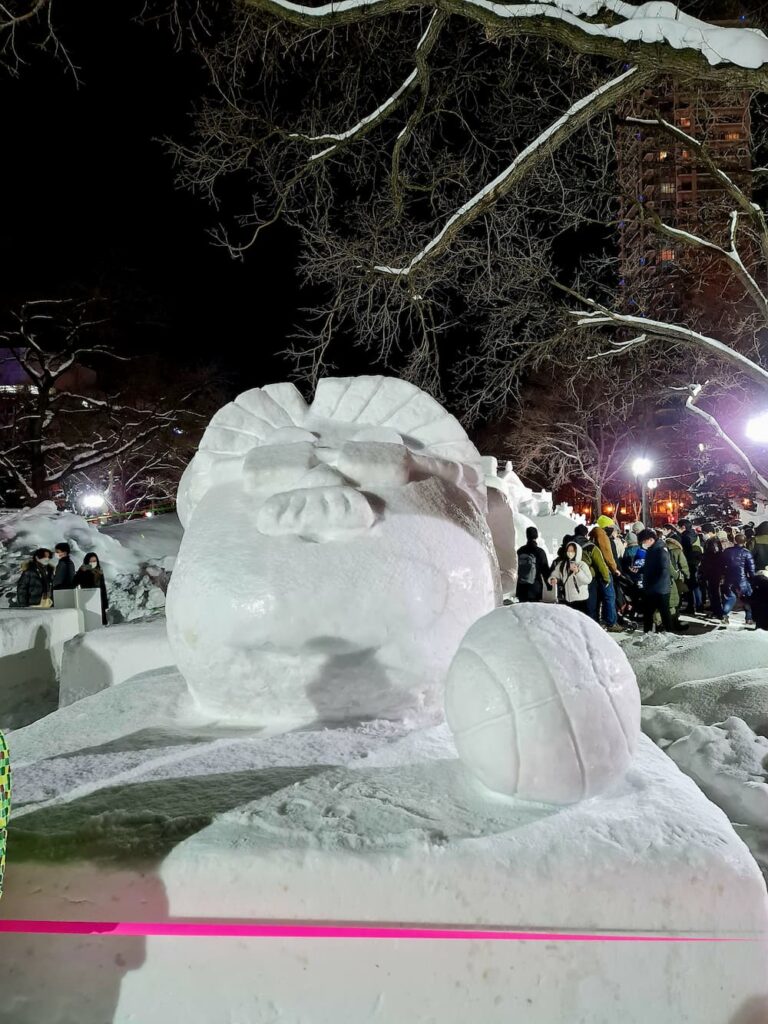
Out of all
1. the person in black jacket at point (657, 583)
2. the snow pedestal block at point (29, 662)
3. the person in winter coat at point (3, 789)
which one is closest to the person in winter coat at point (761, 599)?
the person in black jacket at point (657, 583)

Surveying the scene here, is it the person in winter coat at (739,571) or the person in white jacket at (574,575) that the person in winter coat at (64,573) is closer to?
the person in white jacket at (574,575)

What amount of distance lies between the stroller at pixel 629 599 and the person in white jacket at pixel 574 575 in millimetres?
2150

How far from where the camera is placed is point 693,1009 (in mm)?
2006

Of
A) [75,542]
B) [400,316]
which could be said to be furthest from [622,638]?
[75,542]

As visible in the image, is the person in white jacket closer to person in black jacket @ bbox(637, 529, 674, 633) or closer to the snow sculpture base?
person in black jacket @ bbox(637, 529, 674, 633)

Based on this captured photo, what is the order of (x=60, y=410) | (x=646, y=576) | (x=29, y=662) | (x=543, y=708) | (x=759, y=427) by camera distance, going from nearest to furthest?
(x=543, y=708) < (x=29, y=662) < (x=646, y=576) < (x=759, y=427) < (x=60, y=410)

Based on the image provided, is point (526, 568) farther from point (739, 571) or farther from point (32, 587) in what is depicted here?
point (32, 587)

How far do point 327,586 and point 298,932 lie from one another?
4.96 feet

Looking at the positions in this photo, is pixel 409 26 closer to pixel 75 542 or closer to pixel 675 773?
pixel 675 773

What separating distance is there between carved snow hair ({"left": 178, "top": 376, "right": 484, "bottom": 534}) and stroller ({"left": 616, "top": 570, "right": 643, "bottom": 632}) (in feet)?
26.8

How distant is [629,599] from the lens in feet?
40.8

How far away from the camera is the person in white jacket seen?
955 centimetres

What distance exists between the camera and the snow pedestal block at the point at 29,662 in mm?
6738

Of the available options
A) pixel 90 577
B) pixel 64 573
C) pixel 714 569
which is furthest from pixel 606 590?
pixel 64 573
